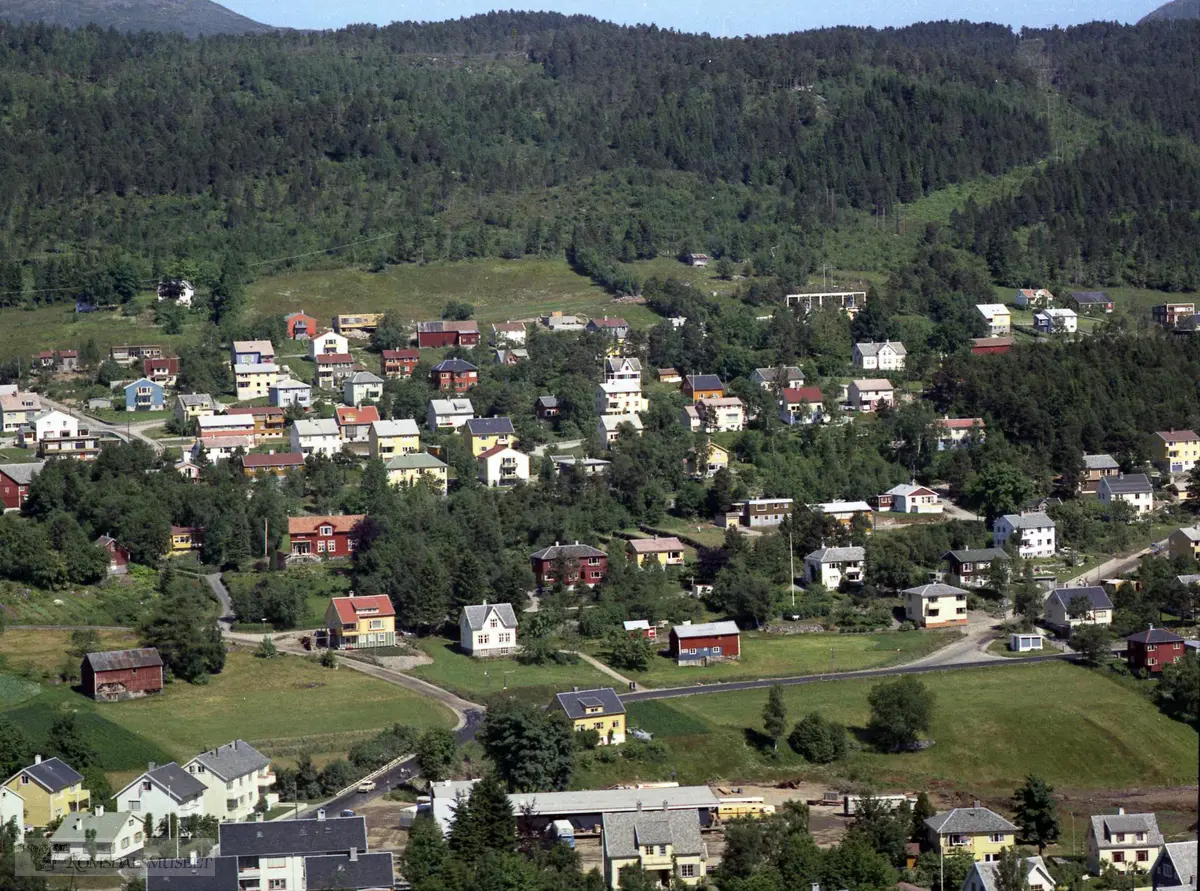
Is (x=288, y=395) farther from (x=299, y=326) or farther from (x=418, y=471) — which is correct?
(x=418, y=471)

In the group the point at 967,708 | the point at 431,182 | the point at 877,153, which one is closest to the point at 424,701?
the point at 967,708

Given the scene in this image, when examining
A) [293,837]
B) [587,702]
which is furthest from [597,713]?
[293,837]

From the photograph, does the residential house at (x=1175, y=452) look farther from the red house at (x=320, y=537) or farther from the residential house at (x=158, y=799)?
the residential house at (x=158, y=799)

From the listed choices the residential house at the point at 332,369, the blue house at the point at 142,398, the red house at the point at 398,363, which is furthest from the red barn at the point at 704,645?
the blue house at the point at 142,398

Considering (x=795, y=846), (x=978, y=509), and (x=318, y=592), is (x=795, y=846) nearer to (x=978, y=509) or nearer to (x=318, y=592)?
(x=318, y=592)

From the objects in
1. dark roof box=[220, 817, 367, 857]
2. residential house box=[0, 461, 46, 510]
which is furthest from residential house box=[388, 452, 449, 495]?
dark roof box=[220, 817, 367, 857]
